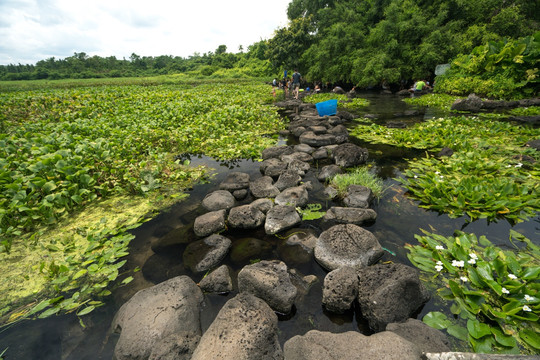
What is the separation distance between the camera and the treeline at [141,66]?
51.8 metres

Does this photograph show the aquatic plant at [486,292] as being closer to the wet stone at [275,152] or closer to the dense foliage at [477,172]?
the dense foliage at [477,172]

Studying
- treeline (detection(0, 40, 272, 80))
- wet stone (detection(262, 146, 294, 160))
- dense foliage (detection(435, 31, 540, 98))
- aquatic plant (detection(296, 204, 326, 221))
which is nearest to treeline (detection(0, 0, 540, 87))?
dense foliage (detection(435, 31, 540, 98))

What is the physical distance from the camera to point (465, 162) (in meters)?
4.92

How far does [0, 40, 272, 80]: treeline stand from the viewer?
51.8 meters

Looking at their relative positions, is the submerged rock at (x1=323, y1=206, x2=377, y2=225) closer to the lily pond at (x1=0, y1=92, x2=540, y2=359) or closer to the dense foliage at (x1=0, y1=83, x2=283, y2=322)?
the lily pond at (x1=0, y1=92, x2=540, y2=359)

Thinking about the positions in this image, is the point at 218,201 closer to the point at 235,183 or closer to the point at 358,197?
the point at 235,183

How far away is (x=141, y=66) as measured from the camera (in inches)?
2825

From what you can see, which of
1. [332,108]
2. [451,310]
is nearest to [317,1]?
[332,108]

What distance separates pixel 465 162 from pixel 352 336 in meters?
4.97

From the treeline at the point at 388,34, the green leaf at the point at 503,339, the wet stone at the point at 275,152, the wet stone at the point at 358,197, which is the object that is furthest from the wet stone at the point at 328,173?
the treeline at the point at 388,34

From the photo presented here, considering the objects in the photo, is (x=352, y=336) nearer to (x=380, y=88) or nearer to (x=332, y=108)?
(x=332, y=108)

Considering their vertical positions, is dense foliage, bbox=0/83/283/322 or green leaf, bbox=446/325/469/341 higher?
dense foliage, bbox=0/83/283/322

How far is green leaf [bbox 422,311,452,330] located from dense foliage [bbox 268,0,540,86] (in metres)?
23.1

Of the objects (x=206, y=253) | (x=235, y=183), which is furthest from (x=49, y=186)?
(x=235, y=183)
